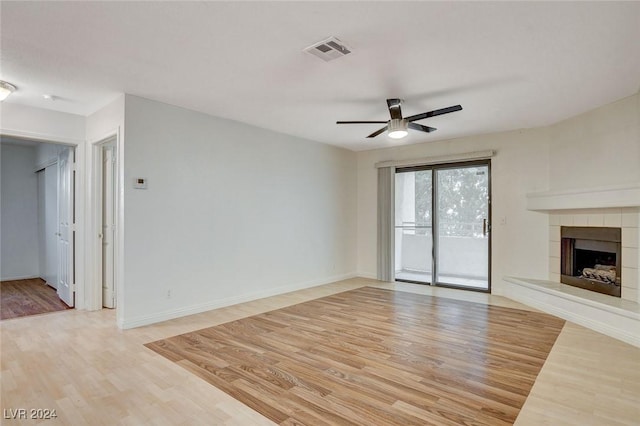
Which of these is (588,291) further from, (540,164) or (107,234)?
Result: (107,234)

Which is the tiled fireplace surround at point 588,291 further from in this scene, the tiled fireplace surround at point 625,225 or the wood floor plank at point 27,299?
the wood floor plank at point 27,299

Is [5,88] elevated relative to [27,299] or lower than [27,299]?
elevated

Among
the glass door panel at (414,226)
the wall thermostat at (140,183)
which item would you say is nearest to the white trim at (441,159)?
the glass door panel at (414,226)

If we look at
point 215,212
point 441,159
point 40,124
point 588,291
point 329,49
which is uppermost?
point 329,49

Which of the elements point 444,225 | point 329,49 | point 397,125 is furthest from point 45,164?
point 444,225

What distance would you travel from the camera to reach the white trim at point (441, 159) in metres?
5.63

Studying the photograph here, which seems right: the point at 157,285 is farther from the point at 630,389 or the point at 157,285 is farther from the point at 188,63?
the point at 630,389

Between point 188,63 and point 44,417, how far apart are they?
2.86m

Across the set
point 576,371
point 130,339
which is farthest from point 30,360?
point 576,371

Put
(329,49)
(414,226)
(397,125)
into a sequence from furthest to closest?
(414,226), (397,125), (329,49)

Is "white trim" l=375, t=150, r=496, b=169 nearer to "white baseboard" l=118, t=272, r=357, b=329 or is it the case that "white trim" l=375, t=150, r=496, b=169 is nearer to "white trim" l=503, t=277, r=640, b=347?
"white trim" l=503, t=277, r=640, b=347

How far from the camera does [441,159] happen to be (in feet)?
20.0

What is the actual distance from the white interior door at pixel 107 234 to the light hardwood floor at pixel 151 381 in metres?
0.76

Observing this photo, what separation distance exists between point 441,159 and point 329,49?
3994 millimetres
